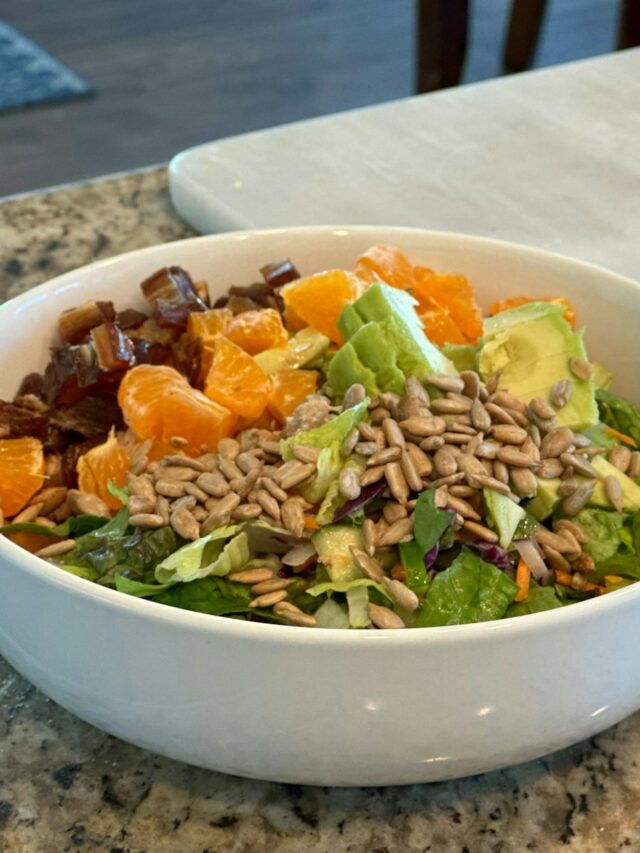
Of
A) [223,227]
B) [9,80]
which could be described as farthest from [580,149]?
[9,80]

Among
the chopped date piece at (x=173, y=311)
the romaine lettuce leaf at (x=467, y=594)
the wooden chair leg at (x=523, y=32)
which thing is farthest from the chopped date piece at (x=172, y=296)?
the wooden chair leg at (x=523, y=32)

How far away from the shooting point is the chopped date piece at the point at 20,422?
1042 mm

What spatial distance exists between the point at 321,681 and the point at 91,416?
49cm

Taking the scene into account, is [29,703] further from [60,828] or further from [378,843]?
[378,843]

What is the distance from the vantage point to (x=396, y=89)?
190 inches

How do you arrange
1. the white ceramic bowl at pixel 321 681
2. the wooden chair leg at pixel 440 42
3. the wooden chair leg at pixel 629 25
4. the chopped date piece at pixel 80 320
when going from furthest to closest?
the wooden chair leg at pixel 440 42 → the wooden chair leg at pixel 629 25 → the chopped date piece at pixel 80 320 → the white ceramic bowl at pixel 321 681

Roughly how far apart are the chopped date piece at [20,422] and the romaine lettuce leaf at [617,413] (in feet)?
1.73

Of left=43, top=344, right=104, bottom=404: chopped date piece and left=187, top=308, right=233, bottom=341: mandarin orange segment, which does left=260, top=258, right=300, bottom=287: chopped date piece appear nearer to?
left=187, top=308, right=233, bottom=341: mandarin orange segment

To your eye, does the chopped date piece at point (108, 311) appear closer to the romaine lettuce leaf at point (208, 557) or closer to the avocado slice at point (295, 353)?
the avocado slice at point (295, 353)

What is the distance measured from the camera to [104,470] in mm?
1000

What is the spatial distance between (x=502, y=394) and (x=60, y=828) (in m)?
0.49

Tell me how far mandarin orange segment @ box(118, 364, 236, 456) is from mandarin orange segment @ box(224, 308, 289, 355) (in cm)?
11

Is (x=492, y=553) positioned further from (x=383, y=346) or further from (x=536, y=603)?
(x=383, y=346)

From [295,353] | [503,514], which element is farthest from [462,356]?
[503,514]
